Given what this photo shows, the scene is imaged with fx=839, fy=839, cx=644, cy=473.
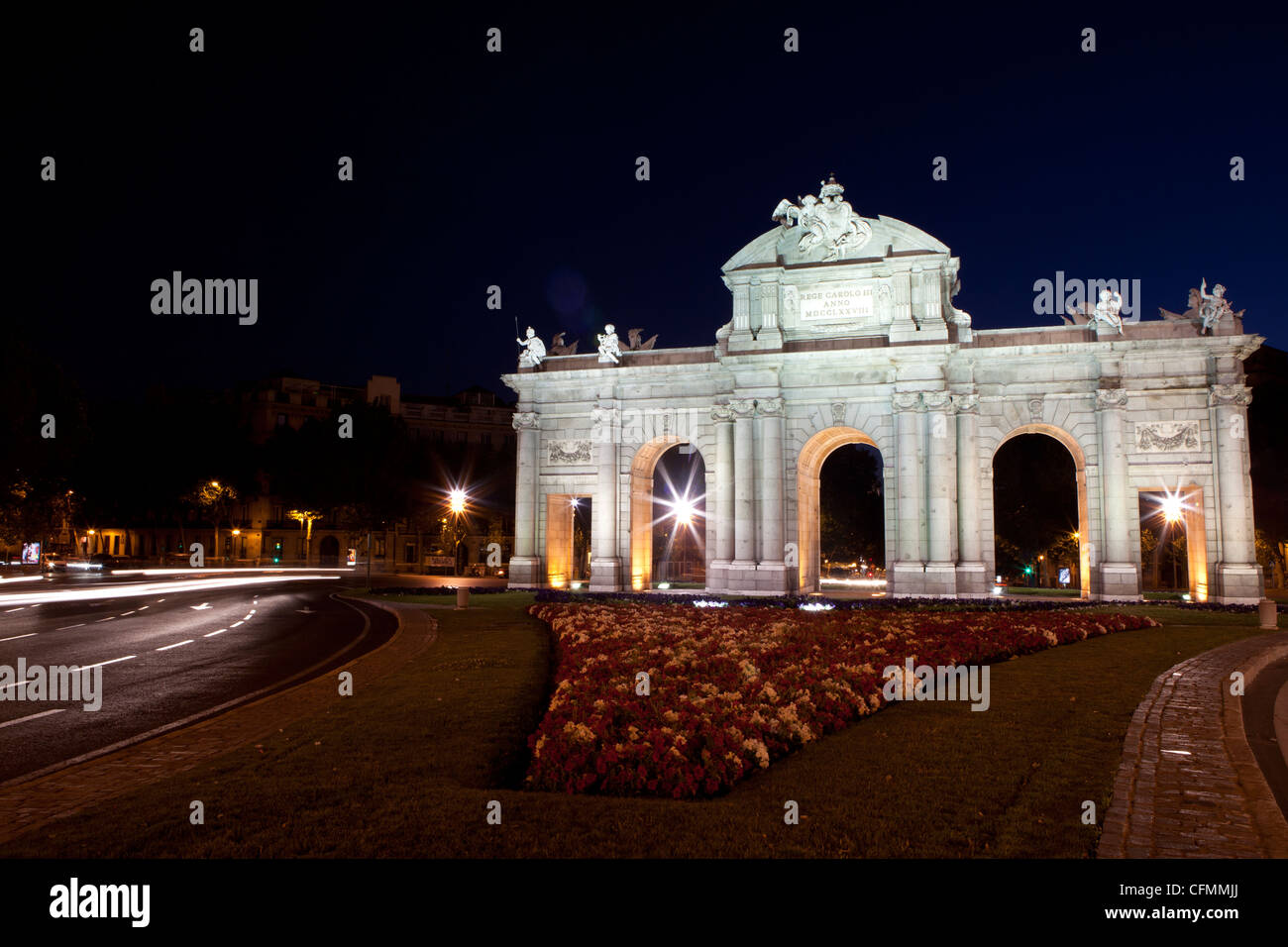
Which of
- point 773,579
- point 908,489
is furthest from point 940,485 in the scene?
point 773,579

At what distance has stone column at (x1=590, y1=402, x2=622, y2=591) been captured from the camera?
44.2m

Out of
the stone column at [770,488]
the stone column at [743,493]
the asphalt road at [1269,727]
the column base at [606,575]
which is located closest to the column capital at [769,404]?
the stone column at [770,488]

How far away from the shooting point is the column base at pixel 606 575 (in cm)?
4347

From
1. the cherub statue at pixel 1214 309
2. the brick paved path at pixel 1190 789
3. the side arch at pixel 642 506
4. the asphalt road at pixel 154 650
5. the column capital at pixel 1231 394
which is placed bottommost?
the asphalt road at pixel 154 650

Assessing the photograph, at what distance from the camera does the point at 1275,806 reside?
26.7ft

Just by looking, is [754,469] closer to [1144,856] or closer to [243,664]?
[243,664]

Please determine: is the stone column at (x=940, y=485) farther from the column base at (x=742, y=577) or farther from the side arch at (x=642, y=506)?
the side arch at (x=642, y=506)

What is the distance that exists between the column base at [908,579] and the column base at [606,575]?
44.7 feet

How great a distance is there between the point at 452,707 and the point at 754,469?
29795mm

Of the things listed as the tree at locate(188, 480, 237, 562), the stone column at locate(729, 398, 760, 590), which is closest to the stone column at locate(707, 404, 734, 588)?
the stone column at locate(729, 398, 760, 590)

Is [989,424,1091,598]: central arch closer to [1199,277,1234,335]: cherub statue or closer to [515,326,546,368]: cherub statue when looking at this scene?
[1199,277,1234,335]: cherub statue

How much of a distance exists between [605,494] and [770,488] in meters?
9.05

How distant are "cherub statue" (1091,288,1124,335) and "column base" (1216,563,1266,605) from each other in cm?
1146

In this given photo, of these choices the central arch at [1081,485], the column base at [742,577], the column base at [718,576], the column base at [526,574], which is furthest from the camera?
Result: the column base at [526,574]
